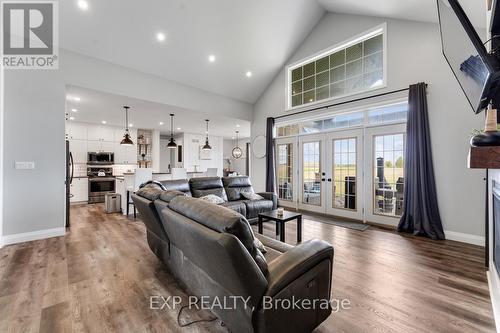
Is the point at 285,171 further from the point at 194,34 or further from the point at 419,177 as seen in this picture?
the point at 194,34

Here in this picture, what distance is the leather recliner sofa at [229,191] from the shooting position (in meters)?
4.25

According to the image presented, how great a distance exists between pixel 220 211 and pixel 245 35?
4688 millimetres

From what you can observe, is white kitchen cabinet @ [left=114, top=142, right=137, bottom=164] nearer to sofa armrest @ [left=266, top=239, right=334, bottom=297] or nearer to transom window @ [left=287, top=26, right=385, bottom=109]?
transom window @ [left=287, top=26, right=385, bottom=109]

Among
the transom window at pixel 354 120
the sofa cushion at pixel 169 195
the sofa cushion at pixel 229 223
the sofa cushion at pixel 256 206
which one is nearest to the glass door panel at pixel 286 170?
the transom window at pixel 354 120

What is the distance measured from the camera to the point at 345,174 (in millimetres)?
5102

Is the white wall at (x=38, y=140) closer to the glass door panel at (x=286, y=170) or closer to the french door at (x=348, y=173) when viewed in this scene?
the glass door panel at (x=286, y=170)

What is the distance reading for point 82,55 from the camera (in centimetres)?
413

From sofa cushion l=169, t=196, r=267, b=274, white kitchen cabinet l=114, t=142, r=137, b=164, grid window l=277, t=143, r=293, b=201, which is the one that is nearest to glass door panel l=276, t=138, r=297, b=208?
grid window l=277, t=143, r=293, b=201

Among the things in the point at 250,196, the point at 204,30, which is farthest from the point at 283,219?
the point at 204,30

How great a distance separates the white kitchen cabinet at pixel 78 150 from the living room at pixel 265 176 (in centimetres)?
4

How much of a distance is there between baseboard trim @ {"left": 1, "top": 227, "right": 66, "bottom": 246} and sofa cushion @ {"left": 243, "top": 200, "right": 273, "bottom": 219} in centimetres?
335

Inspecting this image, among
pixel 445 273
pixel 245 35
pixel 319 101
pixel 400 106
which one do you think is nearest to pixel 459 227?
pixel 445 273

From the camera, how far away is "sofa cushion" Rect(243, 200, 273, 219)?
4316mm

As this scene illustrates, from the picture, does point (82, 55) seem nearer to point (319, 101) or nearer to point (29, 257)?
point (29, 257)
